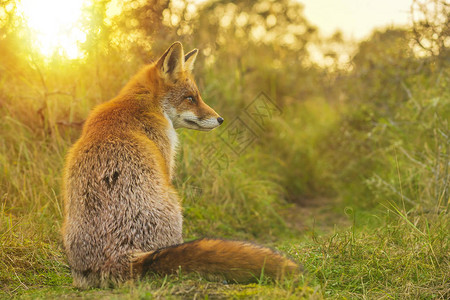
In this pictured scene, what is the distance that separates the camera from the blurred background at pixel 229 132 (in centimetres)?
543

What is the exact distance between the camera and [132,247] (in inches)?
127

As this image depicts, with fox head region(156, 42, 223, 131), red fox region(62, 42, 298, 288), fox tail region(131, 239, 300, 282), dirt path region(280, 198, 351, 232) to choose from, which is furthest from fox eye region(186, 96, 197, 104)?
dirt path region(280, 198, 351, 232)

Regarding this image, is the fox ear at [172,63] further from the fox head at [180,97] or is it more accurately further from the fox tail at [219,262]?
the fox tail at [219,262]

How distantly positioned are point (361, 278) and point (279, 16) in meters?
14.4

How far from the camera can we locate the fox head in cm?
439

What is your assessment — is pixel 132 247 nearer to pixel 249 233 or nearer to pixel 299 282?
pixel 299 282

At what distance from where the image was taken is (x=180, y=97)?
448 cm

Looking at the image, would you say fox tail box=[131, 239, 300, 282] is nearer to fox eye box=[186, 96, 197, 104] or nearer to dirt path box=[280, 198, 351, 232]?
fox eye box=[186, 96, 197, 104]

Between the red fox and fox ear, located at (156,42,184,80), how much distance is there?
0.57 m

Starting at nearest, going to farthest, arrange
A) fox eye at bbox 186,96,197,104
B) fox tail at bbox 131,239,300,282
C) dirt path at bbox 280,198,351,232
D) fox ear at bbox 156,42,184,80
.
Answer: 1. fox tail at bbox 131,239,300,282
2. fox ear at bbox 156,42,184,80
3. fox eye at bbox 186,96,197,104
4. dirt path at bbox 280,198,351,232

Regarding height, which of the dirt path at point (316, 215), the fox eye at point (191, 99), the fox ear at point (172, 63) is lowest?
the dirt path at point (316, 215)

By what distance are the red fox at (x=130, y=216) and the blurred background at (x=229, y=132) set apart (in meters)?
1.02

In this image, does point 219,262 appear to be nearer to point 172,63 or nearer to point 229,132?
point 172,63

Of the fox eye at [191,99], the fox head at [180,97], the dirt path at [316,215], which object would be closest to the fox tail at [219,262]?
the fox head at [180,97]
